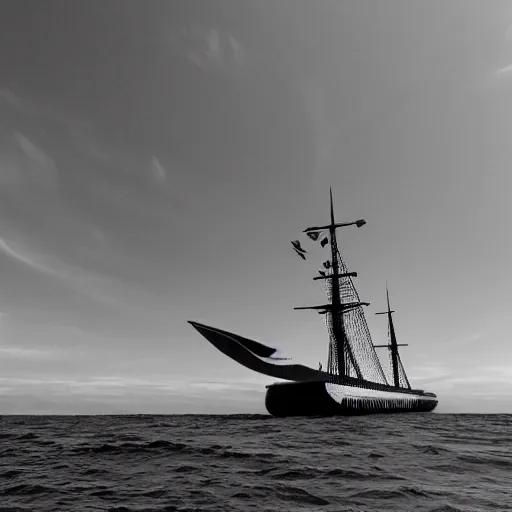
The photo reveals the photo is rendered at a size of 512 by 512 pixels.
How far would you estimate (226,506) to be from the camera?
7.53 meters

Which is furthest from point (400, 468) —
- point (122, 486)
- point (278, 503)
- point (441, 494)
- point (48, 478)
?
point (48, 478)

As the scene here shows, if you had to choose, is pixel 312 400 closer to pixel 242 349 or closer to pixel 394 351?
pixel 242 349

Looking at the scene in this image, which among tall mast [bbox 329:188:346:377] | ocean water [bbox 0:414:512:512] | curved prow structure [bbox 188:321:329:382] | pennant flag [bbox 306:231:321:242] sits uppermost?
pennant flag [bbox 306:231:321:242]

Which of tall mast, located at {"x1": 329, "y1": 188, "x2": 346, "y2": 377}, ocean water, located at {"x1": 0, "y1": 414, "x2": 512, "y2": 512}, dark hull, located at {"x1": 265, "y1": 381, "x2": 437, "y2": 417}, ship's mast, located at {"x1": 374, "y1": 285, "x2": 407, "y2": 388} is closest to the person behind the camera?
ocean water, located at {"x1": 0, "y1": 414, "x2": 512, "y2": 512}

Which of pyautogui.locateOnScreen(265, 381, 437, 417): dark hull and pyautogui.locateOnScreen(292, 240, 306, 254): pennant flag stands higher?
pyautogui.locateOnScreen(292, 240, 306, 254): pennant flag

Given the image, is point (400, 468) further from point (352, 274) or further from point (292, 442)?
point (352, 274)

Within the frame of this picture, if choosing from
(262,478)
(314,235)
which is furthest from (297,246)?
(262,478)

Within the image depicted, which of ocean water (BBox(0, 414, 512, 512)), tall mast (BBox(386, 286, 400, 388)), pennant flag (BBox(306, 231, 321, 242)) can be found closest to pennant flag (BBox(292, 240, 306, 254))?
pennant flag (BBox(306, 231, 321, 242))

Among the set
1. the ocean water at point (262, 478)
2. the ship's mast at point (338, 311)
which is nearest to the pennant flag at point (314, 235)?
the ship's mast at point (338, 311)

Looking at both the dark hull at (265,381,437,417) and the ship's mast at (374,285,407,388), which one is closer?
the dark hull at (265,381,437,417)

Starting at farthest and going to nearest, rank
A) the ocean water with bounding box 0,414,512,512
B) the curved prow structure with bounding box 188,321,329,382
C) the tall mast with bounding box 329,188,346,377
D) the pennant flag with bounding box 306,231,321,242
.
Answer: the pennant flag with bounding box 306,231,321,242
the tall mast with bounding box 329,188,346,377
the curved prow structure with bounding box 188,321,329,382
the ocean water with bounding box 0,414,512,512

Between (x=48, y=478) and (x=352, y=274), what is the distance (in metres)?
49.8

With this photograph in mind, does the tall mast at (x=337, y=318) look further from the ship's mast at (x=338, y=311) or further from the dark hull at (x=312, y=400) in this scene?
the dark hull at (x=312, y=400)

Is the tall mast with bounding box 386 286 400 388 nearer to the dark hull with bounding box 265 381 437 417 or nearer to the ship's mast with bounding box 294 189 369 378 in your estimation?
the ship's mast with bounding box 294 189 369 378
